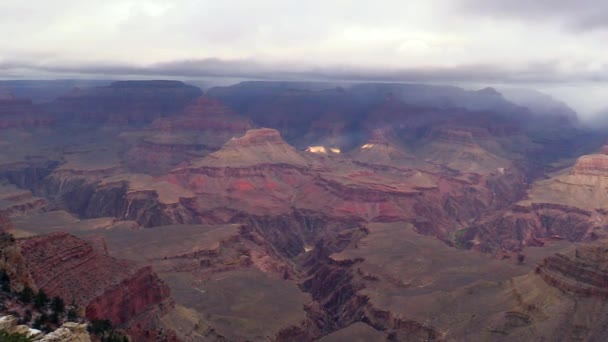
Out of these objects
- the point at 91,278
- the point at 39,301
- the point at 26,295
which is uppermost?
the point at 26,295

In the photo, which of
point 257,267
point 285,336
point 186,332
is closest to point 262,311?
point 285,336

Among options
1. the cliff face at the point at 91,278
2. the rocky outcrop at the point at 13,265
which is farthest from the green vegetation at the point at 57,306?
the cliff face at the point at 91,278

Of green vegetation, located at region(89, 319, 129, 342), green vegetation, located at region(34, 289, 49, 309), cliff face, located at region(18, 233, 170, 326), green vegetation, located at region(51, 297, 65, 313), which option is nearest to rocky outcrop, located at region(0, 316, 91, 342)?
green vegetation, located at region(34, 289, 49, 309)

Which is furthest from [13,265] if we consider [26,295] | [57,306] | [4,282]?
[57,306]

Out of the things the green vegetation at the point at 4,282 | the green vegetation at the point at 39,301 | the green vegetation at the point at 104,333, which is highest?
the green vegetation at the point at 4,282

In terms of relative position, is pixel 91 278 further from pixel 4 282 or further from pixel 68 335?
pixel 68 335

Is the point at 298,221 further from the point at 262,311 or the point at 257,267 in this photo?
the point at 262,311

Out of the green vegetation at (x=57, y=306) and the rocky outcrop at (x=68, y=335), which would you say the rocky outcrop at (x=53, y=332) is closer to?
the rocky outcrop at (x=68, y=335)

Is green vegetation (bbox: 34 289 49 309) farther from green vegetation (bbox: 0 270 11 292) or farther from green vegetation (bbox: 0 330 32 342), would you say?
green vegetation (bbox: 0 330 32 342)
